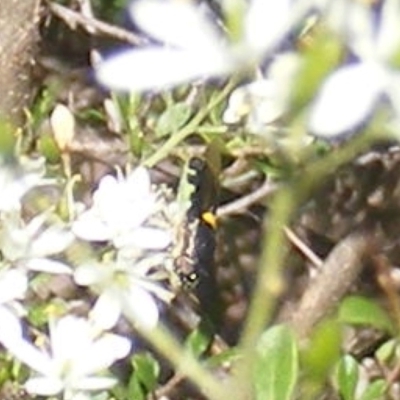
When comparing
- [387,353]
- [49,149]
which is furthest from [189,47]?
[387,353]

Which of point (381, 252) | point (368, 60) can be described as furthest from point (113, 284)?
point (381, 252)

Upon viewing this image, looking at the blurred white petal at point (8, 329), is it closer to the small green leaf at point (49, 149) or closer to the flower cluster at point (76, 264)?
the flower cluster at point (76, 264)

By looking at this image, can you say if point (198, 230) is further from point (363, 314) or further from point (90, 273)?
point (90, 273)

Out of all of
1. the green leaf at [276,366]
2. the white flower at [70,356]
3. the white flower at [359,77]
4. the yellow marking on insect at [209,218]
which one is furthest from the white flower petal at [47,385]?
the white flower at [359,77]

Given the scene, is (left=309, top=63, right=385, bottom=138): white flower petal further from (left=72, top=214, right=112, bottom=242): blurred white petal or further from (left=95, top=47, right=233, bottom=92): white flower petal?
(left=72, top=214, right=112, bottom=242): blurred white petal

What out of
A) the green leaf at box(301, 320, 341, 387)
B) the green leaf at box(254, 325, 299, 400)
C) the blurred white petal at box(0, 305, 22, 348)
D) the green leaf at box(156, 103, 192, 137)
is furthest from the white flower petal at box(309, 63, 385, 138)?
the green leaf at box(156, 103, 192, 137)

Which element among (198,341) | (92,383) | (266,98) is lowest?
(198,341)
